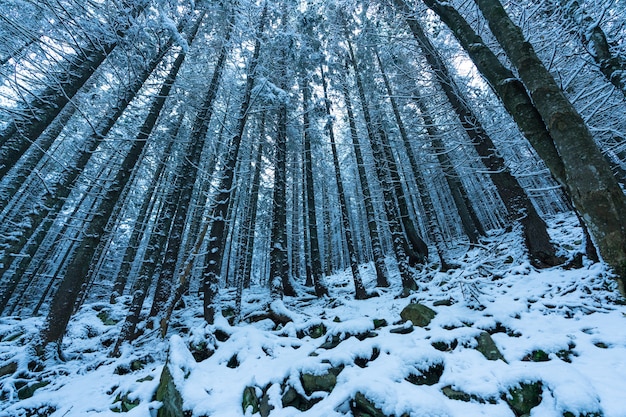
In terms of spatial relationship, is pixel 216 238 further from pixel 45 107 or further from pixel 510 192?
pixel 510 192

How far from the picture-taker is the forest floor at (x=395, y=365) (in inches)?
115

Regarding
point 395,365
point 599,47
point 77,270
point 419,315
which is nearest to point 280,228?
point 77,270

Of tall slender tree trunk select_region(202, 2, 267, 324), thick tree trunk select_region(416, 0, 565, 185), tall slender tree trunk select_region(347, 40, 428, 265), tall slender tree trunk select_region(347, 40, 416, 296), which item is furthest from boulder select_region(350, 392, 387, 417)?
tall slender tree trunk select_region(347, 40, 428, 265)

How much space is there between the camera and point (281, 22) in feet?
37.9

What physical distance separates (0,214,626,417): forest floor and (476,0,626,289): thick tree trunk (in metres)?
2.13

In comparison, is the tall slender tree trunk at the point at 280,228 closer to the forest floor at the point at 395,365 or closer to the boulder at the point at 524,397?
the forest floor at the point at 395,365

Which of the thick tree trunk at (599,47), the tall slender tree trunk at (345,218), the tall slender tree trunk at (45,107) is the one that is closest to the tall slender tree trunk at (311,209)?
the tall slender tree trunk at (345,218)

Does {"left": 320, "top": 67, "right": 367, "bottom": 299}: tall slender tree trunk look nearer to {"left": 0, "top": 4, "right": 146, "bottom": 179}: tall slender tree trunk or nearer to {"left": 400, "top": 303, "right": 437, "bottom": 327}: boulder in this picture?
{"left": 400, "top": 303, "right": 437, "bottom": 327}: boulder

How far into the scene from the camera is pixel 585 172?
5.06ft

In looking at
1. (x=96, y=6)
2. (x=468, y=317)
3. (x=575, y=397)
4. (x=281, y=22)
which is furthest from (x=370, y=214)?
(x=281, y=22)

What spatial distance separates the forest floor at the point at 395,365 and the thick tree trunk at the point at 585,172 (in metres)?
2.13

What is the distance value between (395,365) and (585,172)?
3.30 metres

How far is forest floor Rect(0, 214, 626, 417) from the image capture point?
2.92 m

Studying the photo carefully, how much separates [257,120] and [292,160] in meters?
3.62
